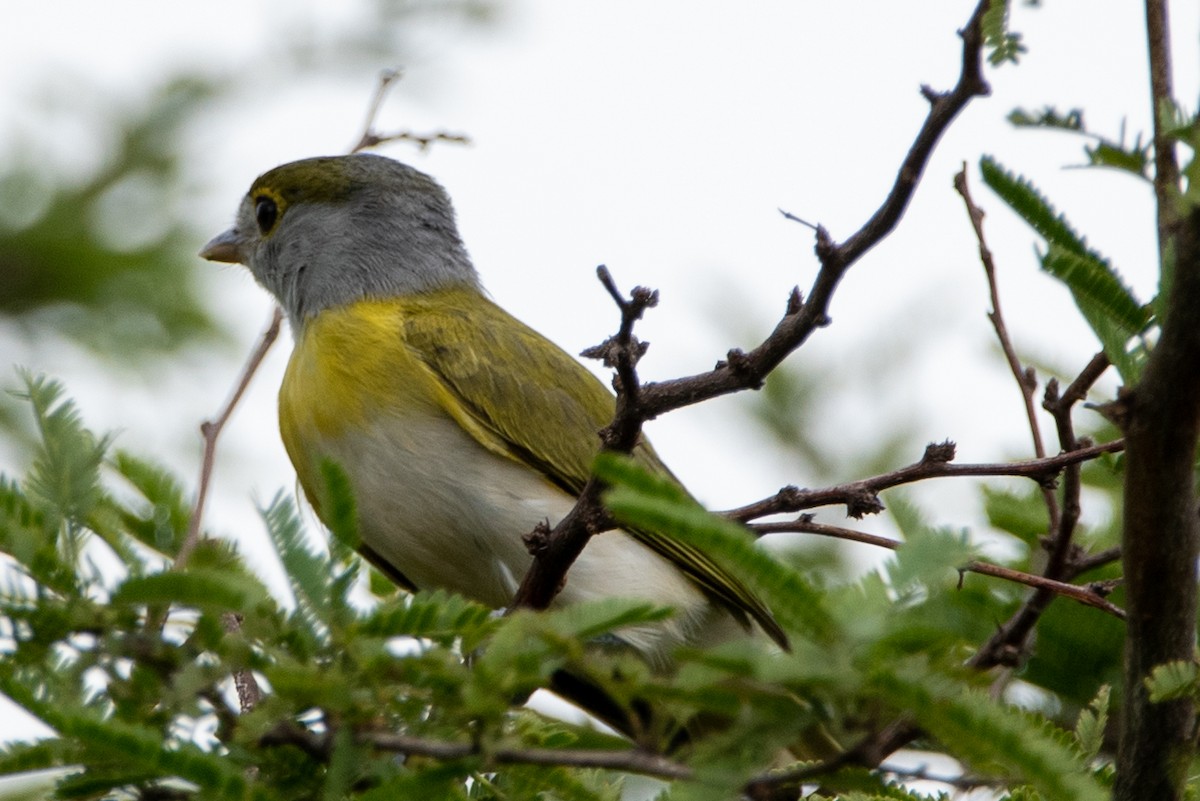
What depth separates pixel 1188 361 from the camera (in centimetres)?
215

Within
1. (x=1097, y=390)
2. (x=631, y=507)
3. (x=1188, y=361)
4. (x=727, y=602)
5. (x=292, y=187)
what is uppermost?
(x=292, y=187)

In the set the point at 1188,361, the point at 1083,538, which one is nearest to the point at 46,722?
the point at 1188,361

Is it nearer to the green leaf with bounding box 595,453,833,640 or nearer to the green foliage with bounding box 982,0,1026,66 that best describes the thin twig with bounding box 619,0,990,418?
the green foliage with bounding box 982,0,1026,66

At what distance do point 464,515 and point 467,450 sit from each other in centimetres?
23

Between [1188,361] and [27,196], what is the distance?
183 inches

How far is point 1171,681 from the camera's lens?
232cm

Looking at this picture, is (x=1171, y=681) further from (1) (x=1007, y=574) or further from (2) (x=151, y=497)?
(2) (x=151, y=497)

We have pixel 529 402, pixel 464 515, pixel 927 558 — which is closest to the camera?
pixel 927 558

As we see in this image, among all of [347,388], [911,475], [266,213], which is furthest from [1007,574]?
[266,213]

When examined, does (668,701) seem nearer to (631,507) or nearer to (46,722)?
(631,507)

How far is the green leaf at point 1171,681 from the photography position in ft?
7.62

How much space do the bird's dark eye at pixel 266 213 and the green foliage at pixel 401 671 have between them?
372cm

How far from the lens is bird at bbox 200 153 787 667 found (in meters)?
4.45

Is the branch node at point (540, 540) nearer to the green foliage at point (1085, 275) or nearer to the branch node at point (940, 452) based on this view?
the branch node at point (940, 452)
